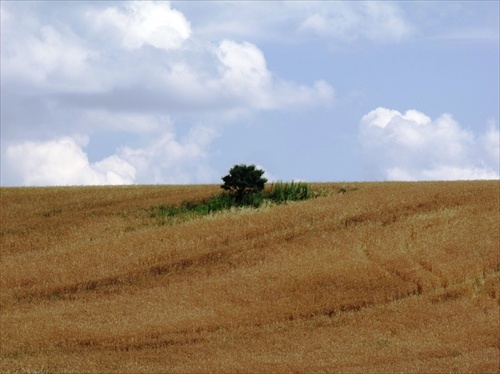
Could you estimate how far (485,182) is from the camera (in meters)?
47.1

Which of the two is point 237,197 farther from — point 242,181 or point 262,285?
point 262,285

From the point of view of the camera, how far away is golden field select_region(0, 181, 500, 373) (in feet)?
83.9

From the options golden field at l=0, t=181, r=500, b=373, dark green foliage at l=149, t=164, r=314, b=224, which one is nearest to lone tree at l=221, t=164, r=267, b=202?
dark green foliage at l=149, t=164, r=314, b=224

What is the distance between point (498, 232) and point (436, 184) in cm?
983

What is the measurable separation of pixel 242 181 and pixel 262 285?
1227 cm

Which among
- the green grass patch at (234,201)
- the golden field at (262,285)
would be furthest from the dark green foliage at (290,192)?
the golden field at (262,285)

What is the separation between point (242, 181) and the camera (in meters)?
44.0

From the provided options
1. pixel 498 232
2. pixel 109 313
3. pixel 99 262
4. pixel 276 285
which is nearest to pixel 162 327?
pixel 109 313

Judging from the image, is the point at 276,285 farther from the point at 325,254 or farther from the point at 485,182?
the point at 485,182

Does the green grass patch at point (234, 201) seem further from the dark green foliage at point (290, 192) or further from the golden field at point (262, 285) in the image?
the golden field at point (262, 285)

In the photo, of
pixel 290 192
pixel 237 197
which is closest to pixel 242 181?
pixel 237 197

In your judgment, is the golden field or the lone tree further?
the lone tree

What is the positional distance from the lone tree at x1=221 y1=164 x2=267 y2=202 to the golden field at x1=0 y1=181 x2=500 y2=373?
182 centimetres

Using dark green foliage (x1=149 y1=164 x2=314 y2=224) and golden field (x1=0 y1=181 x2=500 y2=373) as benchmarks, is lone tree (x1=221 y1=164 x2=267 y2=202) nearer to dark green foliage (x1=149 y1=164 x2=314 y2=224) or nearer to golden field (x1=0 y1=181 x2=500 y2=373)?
dark green foliage (x1=149 y1=164 x2=314 y2=224)
